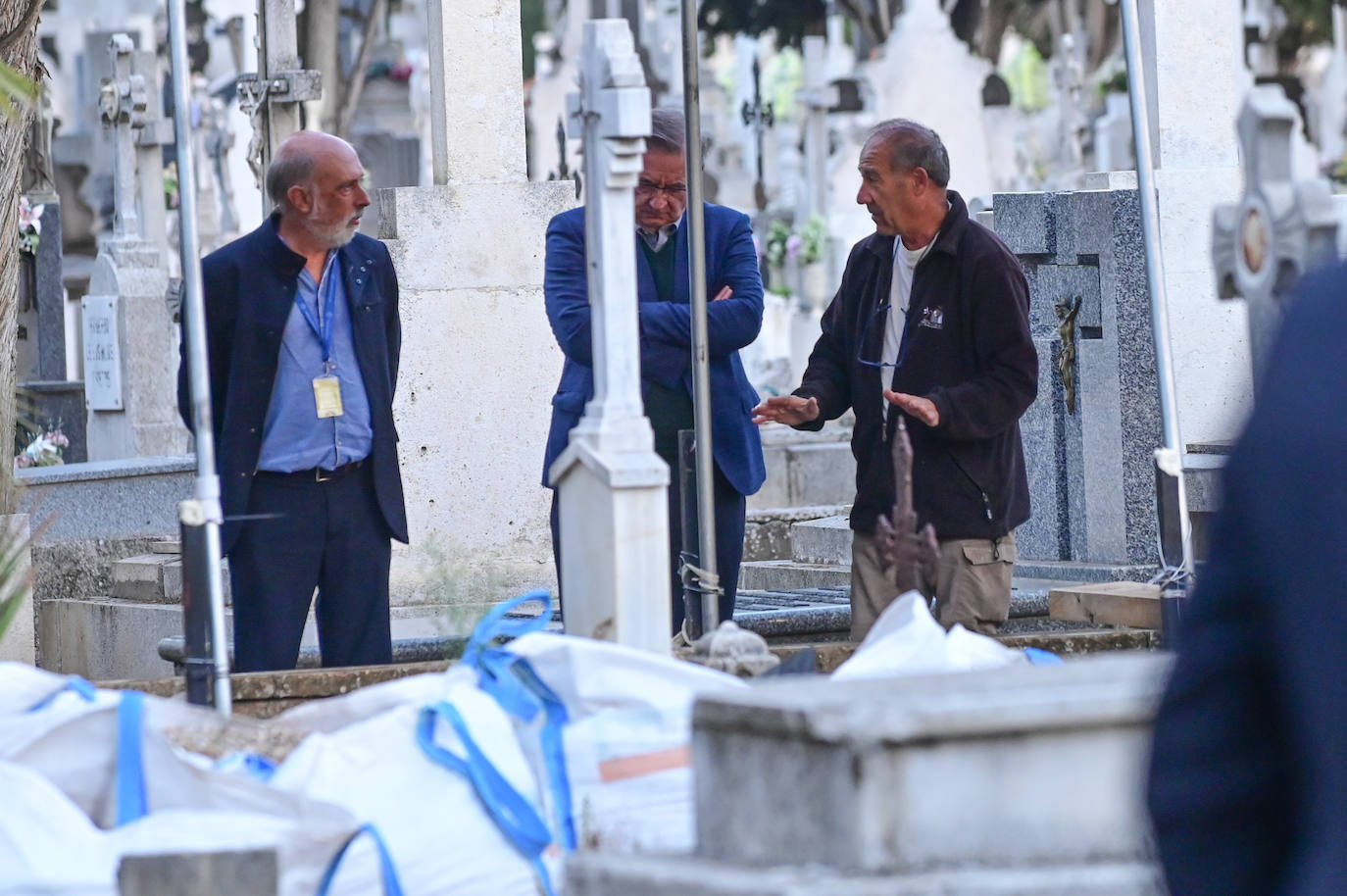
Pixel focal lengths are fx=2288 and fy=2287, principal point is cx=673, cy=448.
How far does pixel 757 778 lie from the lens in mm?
2844

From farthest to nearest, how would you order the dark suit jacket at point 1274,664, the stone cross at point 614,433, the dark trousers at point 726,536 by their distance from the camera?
the dark trousers at point 726,536
the stone cross at point 614,433
the dark suit jacket at point 1274,664

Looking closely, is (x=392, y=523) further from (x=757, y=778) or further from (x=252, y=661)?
(x=757, y=778)

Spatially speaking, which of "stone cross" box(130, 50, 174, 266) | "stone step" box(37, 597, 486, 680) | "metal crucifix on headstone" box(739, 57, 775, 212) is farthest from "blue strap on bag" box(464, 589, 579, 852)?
"metal crucifix on headstone" box(739, 57, 775, 212)

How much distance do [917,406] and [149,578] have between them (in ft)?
13.8

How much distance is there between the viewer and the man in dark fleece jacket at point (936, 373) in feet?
17.1

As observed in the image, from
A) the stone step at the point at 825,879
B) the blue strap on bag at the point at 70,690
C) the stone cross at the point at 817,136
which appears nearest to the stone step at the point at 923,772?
the stone step at the point at 825,879

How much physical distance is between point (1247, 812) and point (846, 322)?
400cm

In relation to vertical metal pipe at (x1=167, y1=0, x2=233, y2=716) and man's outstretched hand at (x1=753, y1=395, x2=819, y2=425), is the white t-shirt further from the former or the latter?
vertical metal pipe at (x1=167, y1=0, x2=233, y2=716)

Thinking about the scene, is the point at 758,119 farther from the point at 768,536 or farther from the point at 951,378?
the point at 951,378

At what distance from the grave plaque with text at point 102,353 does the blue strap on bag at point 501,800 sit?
9.90 metres

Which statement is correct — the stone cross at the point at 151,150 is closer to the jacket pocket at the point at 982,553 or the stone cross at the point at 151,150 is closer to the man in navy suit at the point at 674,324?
the man in navy suit at the point at 674,324

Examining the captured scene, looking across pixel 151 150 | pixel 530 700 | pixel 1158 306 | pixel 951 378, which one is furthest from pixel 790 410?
pixel 151 150

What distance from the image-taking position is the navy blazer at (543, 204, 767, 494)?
557 centimetres

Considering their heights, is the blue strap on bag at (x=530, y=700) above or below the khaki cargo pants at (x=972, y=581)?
below
